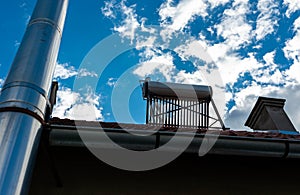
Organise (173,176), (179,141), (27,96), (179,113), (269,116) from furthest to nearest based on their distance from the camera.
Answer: (179,113) < (269,116) < (173,176) < (179,141) < (27,96)

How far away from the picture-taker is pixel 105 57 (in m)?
4.32

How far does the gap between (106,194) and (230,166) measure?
1.50 meters

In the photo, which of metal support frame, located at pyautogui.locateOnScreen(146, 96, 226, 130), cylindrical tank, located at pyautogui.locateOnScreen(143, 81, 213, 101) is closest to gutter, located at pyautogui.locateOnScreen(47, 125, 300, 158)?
metal support frame, located at pyautogui.locateOnScreen(146, 96, 226, 130)

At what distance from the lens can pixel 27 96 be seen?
2.90 m

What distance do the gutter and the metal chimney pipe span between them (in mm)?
415

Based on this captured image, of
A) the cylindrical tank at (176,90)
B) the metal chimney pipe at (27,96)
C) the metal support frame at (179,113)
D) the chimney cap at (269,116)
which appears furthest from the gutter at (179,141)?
the cylindrical tank at (176,90)

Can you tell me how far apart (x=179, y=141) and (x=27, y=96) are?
1.52 metres

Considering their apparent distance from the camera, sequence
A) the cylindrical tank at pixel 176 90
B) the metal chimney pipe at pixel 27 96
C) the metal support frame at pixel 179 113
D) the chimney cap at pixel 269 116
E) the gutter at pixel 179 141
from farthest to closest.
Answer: the cylindrical tank at pixel 176 90, the metal support frame at pixel 179 113, the chimney cap at pixel 269 116, the gutter at pixel 179 141, the metal chimney pipe at pixel 27 96

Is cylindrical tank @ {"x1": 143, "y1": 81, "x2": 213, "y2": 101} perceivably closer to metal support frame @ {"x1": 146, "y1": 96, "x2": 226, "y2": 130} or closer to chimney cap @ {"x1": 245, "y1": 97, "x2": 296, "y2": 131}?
metal support frame @ {"x1": 146, "y1": 96, "x2": 226, "y2": 130}

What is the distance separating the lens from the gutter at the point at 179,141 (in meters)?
3.44

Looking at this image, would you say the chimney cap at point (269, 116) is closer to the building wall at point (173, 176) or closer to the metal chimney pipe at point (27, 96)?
the building wall at point (173, 176)

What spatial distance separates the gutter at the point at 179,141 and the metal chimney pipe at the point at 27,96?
→ 41 cm

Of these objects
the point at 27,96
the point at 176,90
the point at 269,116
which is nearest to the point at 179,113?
the point at 176,90

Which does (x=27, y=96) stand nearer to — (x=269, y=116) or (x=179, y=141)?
(x=179, y=141)
